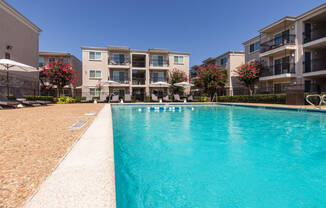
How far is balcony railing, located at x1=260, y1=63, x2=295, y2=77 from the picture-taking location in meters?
16.8

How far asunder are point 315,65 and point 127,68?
22.4m

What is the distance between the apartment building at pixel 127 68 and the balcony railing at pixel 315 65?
1516 centimetres

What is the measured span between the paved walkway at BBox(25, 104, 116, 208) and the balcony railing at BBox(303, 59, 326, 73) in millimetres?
20667

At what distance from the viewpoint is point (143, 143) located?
4363 mm

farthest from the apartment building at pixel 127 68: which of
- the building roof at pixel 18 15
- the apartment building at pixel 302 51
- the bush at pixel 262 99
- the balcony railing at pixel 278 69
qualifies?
the apartment building at pixel 302 51

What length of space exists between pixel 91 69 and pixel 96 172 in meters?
25.1

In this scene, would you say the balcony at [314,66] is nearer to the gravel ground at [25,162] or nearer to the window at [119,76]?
the gravel ground at [25,162]

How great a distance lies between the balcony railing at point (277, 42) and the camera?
17.0 meters

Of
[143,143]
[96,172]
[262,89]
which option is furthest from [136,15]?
[96,172]

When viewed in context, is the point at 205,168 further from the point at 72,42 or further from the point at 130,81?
the point at 72,42

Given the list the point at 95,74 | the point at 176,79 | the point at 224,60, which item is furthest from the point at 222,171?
the point at 224,60

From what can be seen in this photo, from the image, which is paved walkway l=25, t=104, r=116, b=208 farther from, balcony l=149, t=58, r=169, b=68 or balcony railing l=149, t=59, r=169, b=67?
balcony railing l=149, t=59, r=169, b=67

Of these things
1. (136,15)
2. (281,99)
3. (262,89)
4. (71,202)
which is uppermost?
(136,15)

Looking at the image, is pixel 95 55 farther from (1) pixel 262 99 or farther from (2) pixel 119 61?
(1) pixel 262 99
